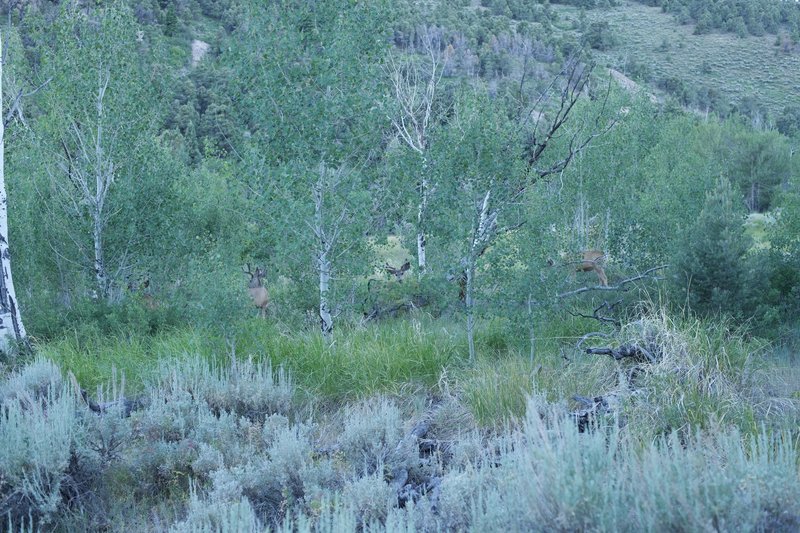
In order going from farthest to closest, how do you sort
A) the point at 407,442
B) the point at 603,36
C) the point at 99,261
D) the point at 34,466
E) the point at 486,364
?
the point at 603,36 → the point at 99,261 → the point at 486,364 → the point at 407,442 → the point at 34,466

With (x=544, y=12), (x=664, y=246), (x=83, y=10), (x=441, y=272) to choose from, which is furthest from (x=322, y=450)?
(x=544, y=12)

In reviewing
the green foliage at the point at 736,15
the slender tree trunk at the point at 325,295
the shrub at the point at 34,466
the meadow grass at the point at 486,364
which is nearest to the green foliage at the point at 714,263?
the meadow grass at the point at 486,364

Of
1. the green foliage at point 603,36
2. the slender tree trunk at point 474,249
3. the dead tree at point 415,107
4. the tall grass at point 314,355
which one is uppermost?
the green foliage at point 603,36

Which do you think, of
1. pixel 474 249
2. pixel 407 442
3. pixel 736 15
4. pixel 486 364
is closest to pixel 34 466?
pixel 407 442

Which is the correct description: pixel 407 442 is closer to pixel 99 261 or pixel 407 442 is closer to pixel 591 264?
pixel 591 264

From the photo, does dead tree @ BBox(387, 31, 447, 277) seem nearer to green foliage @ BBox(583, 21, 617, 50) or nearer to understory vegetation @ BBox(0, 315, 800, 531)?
understory vegetation @ BBox(0, 315, 800, 531)

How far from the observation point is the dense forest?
4391mm

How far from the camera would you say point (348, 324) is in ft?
34.9

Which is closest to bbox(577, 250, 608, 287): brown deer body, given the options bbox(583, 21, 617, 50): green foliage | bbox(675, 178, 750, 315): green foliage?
bbox(675, 178, 750, 315): green foliage

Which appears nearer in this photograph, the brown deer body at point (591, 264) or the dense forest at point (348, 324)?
the dense forest at point (348, 324)

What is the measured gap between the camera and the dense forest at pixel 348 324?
4.39 meters

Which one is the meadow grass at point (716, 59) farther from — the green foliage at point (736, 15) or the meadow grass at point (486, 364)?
the meadow grass at point (486, 364)

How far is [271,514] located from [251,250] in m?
12.3

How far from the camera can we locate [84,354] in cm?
904
